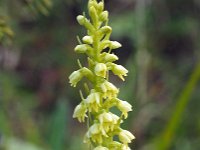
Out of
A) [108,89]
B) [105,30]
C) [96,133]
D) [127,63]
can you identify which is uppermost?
[127,63]

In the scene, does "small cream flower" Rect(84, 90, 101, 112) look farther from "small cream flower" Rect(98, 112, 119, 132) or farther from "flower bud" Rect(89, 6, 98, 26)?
"flower bud" Rect(89, 6, 98, 26)

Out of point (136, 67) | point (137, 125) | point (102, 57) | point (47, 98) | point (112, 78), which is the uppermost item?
point (112, 78)

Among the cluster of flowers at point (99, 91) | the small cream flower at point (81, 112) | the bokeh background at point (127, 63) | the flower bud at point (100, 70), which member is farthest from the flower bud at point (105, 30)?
the bokeh background at point (127, 63)

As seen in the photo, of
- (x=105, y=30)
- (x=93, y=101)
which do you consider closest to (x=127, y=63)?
(x=105, y=30)

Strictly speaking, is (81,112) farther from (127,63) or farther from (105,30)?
(127,63)

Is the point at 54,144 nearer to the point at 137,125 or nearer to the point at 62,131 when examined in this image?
the point at 62,131

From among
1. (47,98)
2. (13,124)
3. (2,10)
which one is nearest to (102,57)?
(2,10)

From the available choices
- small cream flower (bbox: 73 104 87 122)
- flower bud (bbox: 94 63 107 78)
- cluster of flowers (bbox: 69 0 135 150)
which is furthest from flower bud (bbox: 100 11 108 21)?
small cream flower (bbox: 73 104 87 122)

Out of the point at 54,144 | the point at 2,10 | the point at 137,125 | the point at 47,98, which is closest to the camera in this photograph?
the point at 2,10
